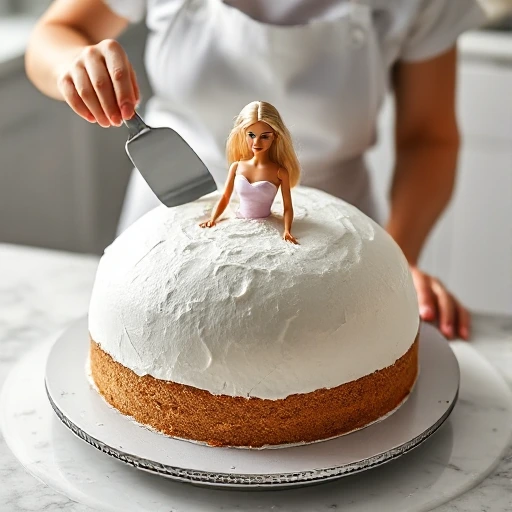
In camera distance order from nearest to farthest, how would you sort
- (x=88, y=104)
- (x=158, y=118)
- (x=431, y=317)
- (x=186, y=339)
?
1. (x=186, y=339)
2. (x=88, y=104)
3. (x=431, y=317)
4. (x=158, y=118)

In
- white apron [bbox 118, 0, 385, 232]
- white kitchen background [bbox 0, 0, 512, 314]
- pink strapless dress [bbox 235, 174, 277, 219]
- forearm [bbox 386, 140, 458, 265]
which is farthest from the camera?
white kitchen background [bbox 0, 0, 512, 314]

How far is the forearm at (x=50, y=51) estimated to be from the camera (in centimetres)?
132

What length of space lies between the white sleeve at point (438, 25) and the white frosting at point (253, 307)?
688 millimetres

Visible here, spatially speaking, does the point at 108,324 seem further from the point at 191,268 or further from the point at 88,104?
the point at 88,104

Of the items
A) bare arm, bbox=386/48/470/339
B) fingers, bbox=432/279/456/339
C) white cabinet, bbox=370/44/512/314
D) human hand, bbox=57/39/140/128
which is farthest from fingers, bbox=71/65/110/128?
white cabinet, bbox=370/44/512/314

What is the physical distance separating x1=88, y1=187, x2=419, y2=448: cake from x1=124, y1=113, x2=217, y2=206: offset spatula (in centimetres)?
7

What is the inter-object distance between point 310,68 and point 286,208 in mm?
597

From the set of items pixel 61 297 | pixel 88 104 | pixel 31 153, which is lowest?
pixel 31 153

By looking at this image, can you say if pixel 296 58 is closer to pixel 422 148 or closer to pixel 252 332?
pixel 422 148

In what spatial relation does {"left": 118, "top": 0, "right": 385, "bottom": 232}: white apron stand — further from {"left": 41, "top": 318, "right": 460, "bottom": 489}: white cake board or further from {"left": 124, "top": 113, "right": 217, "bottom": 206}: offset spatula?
{"left": 41, "top": 318, "right": 460, "bottom": 489}: white cake board

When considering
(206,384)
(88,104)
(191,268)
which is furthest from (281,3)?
(206,384)

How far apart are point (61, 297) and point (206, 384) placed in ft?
1.82

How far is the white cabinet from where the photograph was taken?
2.50 meters

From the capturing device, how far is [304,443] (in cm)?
95
